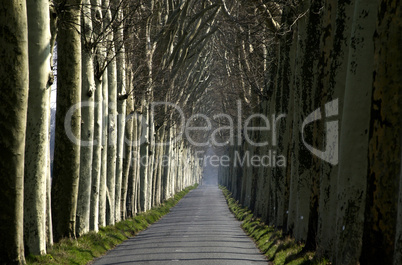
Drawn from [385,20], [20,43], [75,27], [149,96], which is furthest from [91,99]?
[149,96]

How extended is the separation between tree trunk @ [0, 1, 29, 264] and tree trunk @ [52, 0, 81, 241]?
4.86m

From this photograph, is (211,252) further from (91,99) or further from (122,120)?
(122,120)

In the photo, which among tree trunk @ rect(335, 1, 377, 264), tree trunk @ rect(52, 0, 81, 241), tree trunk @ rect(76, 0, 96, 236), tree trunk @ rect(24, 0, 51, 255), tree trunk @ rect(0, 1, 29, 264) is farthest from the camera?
tree trunk @ rect(76, 0, 96, 236)

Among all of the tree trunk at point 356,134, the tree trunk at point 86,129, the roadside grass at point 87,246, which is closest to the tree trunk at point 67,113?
the roadside grass at point 87,246

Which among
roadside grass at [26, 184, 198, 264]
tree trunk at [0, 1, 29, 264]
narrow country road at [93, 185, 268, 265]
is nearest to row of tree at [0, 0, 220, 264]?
tree trunk at [0, 1, 29, 264]

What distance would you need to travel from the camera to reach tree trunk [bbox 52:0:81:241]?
1478cm

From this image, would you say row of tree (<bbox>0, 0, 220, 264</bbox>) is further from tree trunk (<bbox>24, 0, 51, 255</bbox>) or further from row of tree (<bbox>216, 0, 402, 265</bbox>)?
row of tree (<bbox>216, 0, 402, 265</bbox>)

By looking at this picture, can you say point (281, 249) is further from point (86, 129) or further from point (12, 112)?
point (12, 112)

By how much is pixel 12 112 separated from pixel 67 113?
5258 mm

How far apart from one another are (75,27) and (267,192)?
14216 millimetres

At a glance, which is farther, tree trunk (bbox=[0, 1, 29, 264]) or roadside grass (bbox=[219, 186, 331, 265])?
roadside grass (bbox=[219, 186, 331, 265])

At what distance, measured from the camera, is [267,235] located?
21250mm

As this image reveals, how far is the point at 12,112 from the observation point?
959 centimetres

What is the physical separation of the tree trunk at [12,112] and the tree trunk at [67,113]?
4.86 m
